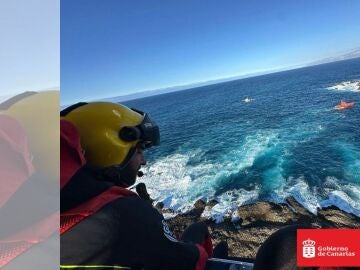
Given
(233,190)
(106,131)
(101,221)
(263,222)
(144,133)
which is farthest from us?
(233,190)

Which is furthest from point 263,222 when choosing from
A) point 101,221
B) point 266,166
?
point 101,221

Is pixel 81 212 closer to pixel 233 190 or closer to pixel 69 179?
pixel 69 179

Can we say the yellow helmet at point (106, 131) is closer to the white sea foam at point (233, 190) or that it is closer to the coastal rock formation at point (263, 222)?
the coastal rock formation at point (263, 222)

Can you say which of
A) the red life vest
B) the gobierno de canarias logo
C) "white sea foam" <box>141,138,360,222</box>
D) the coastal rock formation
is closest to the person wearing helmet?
the red life vest

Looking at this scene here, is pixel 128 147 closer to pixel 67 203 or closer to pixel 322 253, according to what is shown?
pixel 67 203

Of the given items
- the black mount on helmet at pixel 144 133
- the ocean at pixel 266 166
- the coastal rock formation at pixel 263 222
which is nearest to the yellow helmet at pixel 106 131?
the black mount on helmet at pixel 144 133

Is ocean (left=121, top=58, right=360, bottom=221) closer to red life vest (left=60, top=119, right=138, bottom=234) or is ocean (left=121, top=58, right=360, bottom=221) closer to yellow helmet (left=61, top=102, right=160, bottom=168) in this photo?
yellow helmet (left=61, top=102, right=160, bottom=168)
